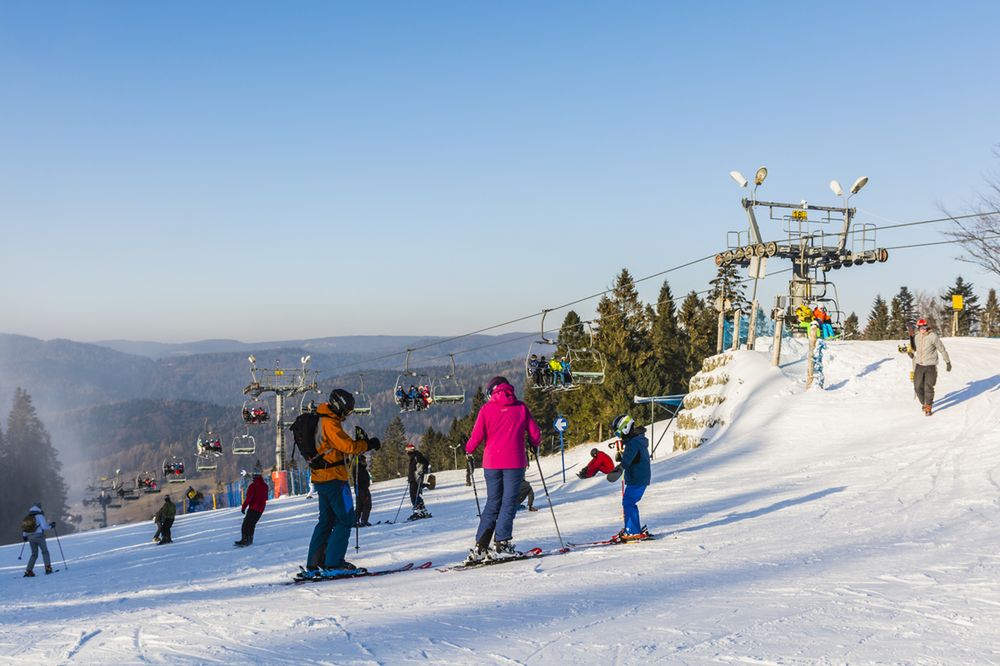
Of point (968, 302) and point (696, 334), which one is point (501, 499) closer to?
point (696, 334)

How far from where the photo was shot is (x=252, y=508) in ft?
50.2

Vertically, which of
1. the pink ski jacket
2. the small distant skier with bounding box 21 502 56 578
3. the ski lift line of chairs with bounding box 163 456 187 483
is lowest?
the ski lift line of chairs with bounding box 163 456 187 483

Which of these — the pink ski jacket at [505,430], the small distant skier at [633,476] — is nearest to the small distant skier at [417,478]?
the small distant skier at [633,476]

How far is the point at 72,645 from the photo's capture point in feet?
20.0

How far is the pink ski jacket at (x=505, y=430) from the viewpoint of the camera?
857 centimetres

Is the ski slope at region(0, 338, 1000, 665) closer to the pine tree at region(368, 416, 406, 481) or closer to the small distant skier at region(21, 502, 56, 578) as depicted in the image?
the small distant skier at region(21, 502, 56, 578)

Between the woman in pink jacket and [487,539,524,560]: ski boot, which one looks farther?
[487,539,524,560]: ski boot

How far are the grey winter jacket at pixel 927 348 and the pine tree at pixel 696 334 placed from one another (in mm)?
47246

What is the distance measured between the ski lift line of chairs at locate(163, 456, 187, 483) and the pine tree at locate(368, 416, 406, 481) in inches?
2354

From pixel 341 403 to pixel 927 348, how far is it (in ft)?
48.1

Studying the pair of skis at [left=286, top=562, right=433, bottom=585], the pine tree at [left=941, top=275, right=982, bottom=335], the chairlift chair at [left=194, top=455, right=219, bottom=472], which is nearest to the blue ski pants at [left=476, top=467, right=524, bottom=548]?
the pair of skis at [left=286, top=562, right=433, bottom=585]

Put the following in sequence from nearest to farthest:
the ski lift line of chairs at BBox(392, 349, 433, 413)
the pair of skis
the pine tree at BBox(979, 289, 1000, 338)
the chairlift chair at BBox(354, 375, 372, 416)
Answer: the pair of skis → the ski lift line of chairs at BBox(392, 349, 433, 413) → the chairlift chair at BBox(354, 375, 372, 416) → the pine tree at BBox(979, 289, 1000, 338)

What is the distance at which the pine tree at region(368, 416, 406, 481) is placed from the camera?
112 metres

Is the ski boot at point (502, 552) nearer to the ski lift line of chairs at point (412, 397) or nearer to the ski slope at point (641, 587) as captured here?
the ski slope at point (641, 587)
